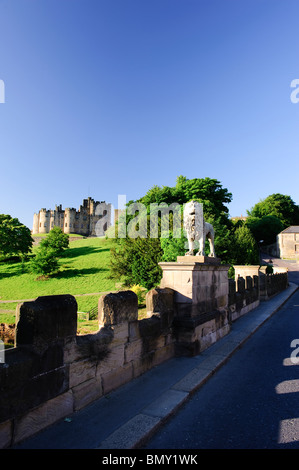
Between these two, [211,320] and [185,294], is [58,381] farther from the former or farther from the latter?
[211,320]

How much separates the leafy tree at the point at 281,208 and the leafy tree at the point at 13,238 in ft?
185

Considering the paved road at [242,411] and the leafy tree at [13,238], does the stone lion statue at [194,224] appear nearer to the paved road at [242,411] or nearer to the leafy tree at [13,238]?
the paved road at [242,411]

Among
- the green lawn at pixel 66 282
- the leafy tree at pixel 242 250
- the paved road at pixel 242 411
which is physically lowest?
the green lawn at pixel 66 282

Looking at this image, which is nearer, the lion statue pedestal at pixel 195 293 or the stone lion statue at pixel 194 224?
the lion statue pedestal at pixel 195 293

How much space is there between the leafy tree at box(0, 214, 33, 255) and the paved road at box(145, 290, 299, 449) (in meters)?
42.3

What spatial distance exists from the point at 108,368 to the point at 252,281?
1050 centimetres

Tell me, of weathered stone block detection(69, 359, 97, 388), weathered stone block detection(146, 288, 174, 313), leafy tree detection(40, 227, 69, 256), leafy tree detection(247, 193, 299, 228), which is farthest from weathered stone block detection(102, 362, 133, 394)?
leafy tree detection(247, 193, 299, 228)

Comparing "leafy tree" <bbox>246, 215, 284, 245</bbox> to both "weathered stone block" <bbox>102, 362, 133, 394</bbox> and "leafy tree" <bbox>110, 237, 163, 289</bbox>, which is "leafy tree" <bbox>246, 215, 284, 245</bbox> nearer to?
"leafy tree" <bbox>110, 237, 163, 289</bbox>

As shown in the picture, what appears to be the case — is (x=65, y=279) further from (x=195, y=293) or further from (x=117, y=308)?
(x=117, y=308)

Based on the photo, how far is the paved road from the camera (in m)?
2.92

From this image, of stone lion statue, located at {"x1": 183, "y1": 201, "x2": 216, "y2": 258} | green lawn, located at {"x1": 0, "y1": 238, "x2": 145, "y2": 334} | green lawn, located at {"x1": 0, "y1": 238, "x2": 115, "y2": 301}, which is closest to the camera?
stone lion statue, located at {"x1": 183, "y1": 201, "x2": 216, "y2": 258}

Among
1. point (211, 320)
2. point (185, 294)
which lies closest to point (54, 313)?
point (185, 294)

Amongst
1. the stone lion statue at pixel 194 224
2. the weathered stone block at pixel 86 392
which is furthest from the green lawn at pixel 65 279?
the weathered stone block at pixel 86 392

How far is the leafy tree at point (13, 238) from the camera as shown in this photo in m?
41.9
